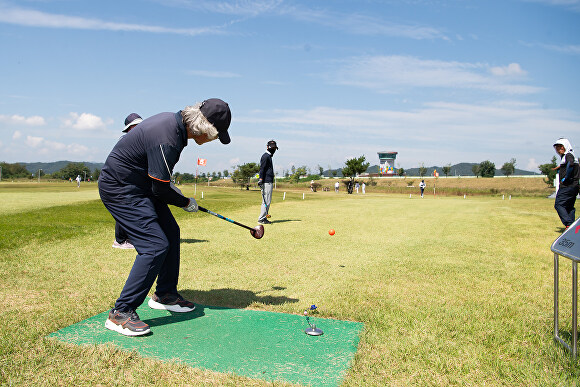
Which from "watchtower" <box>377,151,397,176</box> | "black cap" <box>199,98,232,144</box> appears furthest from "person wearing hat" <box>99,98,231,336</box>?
"watchtower" <box>377,151,397,176</box>

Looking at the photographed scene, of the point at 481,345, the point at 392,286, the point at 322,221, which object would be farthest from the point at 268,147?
the point at 481,345

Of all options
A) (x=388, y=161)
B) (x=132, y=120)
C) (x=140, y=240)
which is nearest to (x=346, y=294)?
(x=140, y=240)

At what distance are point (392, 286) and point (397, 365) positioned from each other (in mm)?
2720

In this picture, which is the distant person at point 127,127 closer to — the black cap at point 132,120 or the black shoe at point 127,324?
the black cap at point 132,120

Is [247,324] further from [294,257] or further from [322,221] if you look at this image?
[322,221]

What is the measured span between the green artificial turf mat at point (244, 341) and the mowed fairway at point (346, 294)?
157 mm

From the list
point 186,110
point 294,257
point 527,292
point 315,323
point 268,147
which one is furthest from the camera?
point 268,147

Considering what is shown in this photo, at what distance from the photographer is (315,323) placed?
4367 millimetres

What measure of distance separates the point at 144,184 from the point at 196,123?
879mm

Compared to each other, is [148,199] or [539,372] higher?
[148,199]

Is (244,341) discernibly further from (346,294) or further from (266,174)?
(266,174)

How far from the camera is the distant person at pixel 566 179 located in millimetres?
11188

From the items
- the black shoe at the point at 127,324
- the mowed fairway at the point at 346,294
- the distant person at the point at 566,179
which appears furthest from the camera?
the distant person at the point at 566,179

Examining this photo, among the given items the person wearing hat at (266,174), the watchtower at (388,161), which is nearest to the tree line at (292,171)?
the watchtower at (388,161)
